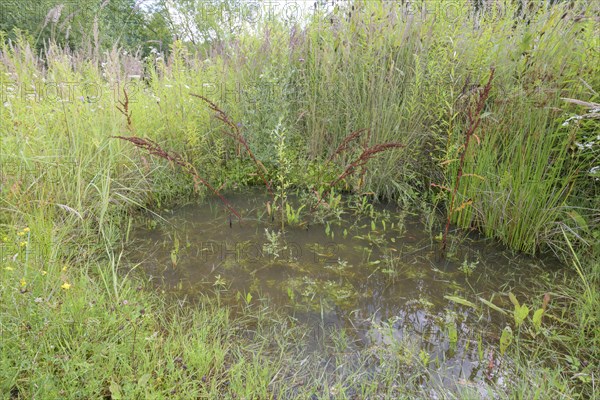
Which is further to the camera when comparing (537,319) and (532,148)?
(532,148)

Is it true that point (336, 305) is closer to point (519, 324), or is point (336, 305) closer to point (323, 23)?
point (519, 324)

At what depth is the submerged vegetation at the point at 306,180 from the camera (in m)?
1.28

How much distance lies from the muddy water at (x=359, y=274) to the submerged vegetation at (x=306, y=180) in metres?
0.06

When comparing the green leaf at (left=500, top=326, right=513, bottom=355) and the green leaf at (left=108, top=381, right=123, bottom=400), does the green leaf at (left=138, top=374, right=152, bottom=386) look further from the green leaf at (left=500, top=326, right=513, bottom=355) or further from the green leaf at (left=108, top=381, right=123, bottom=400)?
the green leaf at (left=500, top=326, right=513, bottom=355)

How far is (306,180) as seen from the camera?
3066 millimetres

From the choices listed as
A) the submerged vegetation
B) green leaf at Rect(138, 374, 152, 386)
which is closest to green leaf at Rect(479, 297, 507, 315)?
the submerged vegetation

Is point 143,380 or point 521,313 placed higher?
point 143,380

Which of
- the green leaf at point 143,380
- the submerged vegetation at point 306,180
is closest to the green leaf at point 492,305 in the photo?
the submerged vegetation at point 306,180

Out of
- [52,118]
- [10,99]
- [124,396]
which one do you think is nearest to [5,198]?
[52,118]

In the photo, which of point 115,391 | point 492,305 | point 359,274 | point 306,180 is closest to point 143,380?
point 115,391

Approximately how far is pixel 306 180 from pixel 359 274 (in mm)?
1250

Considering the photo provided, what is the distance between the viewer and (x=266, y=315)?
1.65 meters

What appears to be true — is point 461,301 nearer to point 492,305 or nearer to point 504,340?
point 492,305

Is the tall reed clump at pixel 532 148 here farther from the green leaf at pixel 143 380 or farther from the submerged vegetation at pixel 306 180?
the green leaf at pixel 143 380
